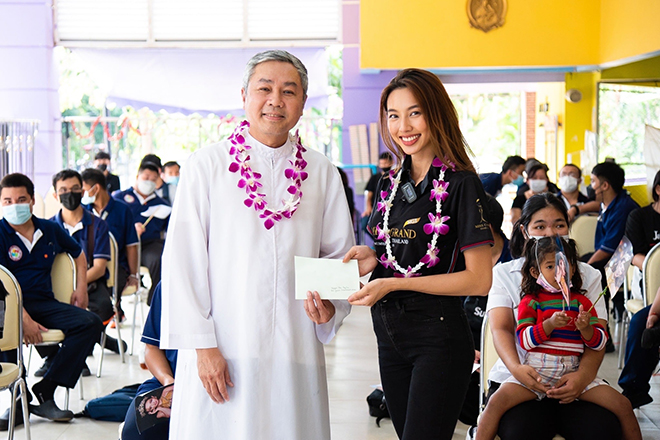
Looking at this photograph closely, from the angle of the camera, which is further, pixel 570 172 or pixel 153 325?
pixel 570 172

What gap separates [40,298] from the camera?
436 cm

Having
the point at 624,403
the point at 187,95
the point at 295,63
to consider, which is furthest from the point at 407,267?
the point at 187,95

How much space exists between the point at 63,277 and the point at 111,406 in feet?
3.00

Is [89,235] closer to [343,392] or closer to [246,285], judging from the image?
[343,392]

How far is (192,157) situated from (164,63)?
9566 millimetres

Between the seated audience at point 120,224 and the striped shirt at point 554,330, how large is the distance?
3.83 metres

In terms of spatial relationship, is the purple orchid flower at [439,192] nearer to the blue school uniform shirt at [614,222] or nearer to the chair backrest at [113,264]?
the chair backrest at [113,264]

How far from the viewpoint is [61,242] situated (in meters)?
4.55

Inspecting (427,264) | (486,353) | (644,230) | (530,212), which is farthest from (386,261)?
(644,230)

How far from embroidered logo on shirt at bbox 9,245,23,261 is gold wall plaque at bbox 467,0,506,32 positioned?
753 cm

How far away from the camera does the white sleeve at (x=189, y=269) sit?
2000mm

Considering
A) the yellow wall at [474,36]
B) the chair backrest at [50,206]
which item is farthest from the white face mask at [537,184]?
the chair backrest at [50,206]

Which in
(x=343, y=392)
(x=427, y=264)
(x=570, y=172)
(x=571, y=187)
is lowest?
(x=343, y=392)

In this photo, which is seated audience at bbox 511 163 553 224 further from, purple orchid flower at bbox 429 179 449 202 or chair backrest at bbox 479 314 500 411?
purple orchid flower at bbox 429 179 449 202
